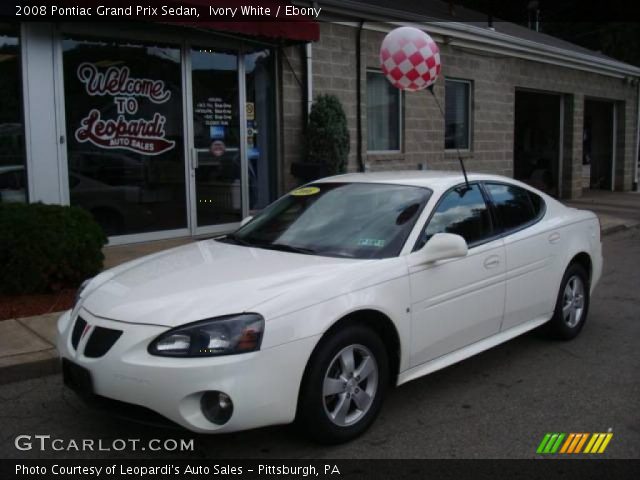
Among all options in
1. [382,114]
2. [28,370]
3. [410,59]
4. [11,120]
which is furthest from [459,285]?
[382,114]

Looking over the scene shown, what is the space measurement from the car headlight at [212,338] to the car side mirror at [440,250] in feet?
4.03

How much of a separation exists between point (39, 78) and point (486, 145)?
9653 millimetres

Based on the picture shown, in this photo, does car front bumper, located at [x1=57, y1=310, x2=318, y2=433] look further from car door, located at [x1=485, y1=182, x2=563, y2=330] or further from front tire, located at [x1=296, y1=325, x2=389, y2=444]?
car door, located at [x1=485, y1=182, x2=563, y2=330]

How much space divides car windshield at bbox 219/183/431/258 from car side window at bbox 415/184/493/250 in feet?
0.43

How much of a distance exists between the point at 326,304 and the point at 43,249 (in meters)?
3.78

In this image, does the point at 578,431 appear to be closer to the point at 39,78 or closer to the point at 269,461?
the point at 269,461

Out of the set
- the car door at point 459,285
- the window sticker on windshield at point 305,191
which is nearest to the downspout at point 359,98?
the window sticker on windshield at point 305,191

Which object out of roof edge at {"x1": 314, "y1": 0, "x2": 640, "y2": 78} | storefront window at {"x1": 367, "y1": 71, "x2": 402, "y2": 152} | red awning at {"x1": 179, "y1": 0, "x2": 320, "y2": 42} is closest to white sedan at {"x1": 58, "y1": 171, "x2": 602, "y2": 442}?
red awning at {"x1": 179, "y1": 0, "x2": 320, "y2": 42}

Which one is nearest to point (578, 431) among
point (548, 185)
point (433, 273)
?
point (433, 273)

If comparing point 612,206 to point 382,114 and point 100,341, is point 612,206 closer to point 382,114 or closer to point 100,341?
point 382,114

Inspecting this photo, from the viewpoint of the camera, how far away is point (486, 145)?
15.0m

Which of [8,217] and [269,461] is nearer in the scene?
[269,461]

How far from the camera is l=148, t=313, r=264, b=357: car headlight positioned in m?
3.32

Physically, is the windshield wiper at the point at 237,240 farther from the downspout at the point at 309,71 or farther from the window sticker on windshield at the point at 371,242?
the downspout at the point at 309,71
